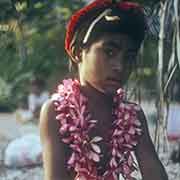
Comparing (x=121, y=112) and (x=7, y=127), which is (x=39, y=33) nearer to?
(x=7, y=127)

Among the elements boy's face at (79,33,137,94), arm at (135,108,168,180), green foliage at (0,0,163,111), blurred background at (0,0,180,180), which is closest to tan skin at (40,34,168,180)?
boy's face at (79,33,137,94)

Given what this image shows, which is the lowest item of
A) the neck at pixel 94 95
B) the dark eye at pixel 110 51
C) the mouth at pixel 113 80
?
the neck at pixel 94 95

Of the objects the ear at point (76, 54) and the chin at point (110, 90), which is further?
the ear at point (76, 54)

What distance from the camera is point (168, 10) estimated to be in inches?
138

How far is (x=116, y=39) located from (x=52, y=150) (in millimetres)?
432

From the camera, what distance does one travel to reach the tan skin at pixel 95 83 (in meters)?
2.16

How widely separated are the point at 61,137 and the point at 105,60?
30cm

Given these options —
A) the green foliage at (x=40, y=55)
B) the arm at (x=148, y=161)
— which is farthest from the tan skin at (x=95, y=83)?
the green foliage at (x=40, y=55)

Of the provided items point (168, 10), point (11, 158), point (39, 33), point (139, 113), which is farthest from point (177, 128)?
point (139, 113)

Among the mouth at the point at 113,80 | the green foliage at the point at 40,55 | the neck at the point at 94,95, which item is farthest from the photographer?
the green foliage at the point at 40,55

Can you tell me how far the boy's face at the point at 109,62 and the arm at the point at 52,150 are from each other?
7.8 inches

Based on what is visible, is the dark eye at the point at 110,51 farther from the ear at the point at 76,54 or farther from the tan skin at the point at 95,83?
the ear at the point at 76,54

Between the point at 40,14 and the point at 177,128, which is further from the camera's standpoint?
the point at 177,128

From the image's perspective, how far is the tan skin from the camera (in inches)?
85.0
